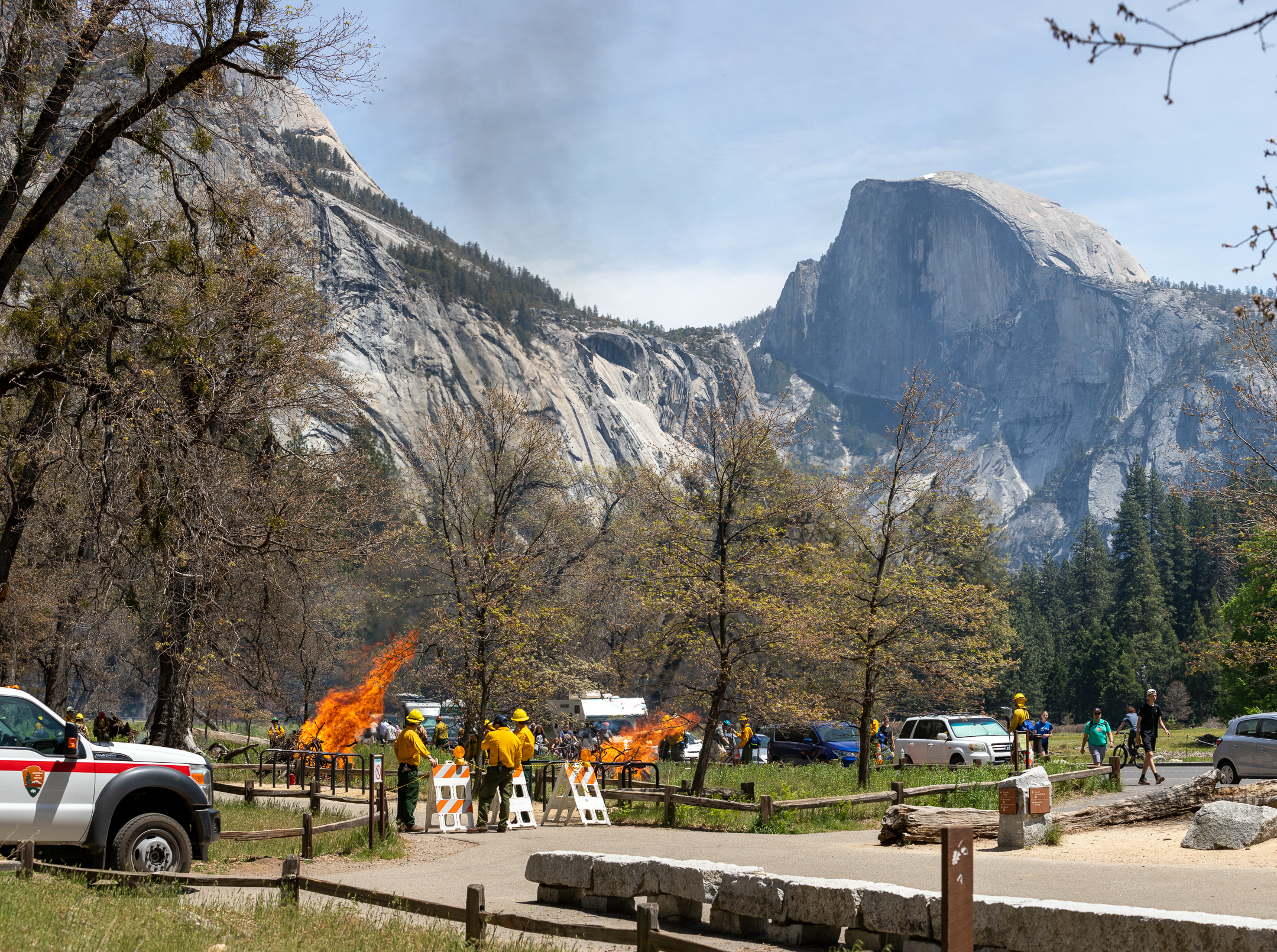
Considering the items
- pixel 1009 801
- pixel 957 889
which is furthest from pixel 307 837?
pixel 957 889

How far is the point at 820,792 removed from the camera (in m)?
20.8

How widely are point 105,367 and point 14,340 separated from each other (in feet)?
14.7

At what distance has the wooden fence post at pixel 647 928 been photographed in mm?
6711

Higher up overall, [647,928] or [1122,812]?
[647,928]

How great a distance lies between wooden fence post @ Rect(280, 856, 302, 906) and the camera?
8750 millimetres

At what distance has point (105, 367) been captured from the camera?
14945mm

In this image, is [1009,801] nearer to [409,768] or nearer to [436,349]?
[409,768]

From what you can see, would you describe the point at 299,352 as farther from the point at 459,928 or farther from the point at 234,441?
the point at 459,928

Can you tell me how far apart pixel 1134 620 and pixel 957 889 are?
87.5 meters

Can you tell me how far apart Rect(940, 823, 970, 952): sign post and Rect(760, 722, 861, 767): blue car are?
91.5 ft

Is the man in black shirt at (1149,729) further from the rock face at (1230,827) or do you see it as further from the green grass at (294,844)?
the green grass at (294,844)

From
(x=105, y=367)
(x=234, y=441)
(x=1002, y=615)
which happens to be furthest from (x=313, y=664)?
(x=1002, y=615)

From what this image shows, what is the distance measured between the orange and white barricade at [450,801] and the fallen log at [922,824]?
6937mm

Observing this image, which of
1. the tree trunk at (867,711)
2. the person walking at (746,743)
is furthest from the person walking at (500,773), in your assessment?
the person walking at (746,743)
